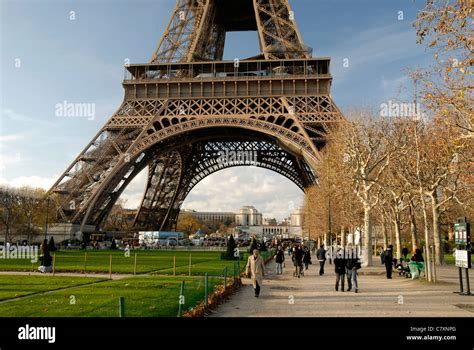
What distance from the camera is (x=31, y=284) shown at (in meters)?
18.4

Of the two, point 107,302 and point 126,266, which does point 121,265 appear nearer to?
point 126,266

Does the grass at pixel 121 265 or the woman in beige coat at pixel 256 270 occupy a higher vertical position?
the woman in beige coat at pixel 256 270

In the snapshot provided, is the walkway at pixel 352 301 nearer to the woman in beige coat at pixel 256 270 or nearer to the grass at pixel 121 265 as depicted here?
the woman in beige coat at pixel 256 270

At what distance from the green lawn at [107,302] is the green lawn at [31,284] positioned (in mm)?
1115

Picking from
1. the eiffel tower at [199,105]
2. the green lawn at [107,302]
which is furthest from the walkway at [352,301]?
the eiffel tower at [199,105]

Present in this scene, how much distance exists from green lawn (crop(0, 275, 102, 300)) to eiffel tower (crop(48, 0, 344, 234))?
2410 cm

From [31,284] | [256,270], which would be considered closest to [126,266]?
[31,284]

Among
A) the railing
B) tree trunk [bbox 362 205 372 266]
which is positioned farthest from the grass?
the railing

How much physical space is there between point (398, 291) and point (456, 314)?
584 cm

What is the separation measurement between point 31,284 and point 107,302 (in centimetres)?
714

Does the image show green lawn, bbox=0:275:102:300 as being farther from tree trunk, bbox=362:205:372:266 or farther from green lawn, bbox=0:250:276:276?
tree trunk, bbox=362:205:372:266

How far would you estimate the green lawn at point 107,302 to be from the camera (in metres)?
11.4
